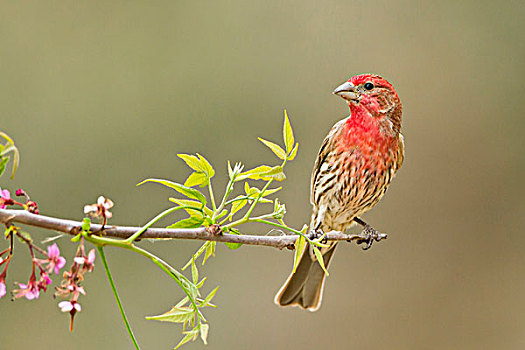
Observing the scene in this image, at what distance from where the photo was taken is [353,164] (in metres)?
2.03

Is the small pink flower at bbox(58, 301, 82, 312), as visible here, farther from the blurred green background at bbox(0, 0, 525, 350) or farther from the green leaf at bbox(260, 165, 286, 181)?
the blurred green background at bbox(0, 0, 525, 350)

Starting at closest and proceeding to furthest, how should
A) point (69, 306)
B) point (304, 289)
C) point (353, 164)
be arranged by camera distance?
point (69, 306)
point (353, 164)
point (304, 289)

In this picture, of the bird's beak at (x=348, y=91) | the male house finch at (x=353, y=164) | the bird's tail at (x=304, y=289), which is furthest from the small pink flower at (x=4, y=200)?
the bird's tail at (x=304, y=289)

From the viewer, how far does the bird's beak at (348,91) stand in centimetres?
179

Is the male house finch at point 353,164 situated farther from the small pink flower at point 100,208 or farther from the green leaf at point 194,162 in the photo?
the small pink flower at point 100,208

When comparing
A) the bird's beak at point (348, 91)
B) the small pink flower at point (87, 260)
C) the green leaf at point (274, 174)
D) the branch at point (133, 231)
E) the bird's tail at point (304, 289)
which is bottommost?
the small pink flower at point (87, 260)

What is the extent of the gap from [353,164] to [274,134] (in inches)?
123

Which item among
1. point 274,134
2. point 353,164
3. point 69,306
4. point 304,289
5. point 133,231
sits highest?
point 274,134

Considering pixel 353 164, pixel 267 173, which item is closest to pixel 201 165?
pixel 267 173

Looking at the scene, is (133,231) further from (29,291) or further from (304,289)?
(304,289)

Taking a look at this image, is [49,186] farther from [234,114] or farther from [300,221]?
[300,221]

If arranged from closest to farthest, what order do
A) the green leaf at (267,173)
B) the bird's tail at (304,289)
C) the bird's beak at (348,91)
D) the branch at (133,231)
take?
1. the branch at (133,231)
2. the green leaf at (267,173)
3. the bird's beak at (348,91)
4. the bird's tail at (304,289)

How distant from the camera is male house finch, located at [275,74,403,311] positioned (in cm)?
183

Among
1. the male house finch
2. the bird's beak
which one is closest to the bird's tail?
the male house finch
